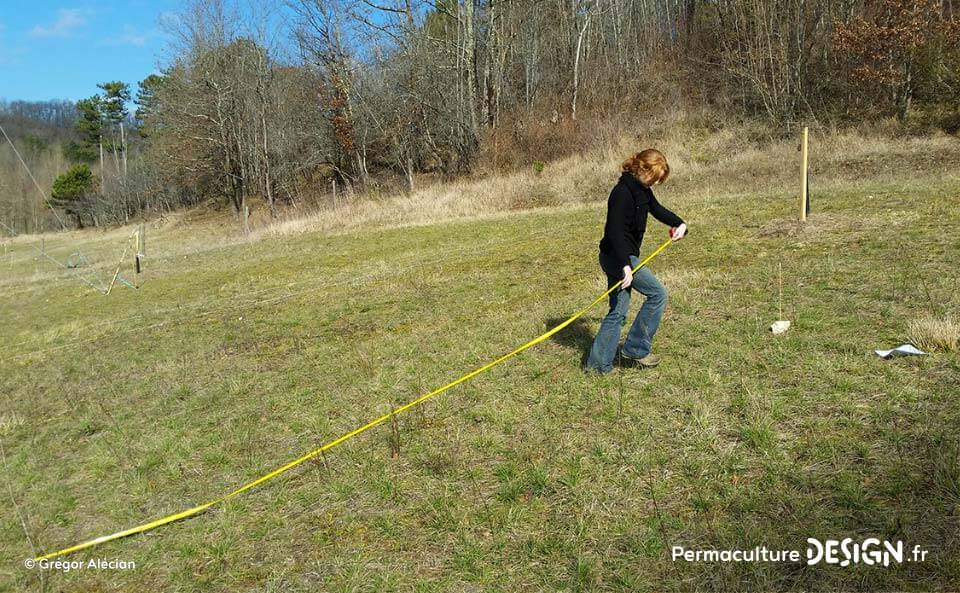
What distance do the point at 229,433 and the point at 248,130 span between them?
38.4m

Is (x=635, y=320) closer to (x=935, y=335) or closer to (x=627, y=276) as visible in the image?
(x=627, y=276)

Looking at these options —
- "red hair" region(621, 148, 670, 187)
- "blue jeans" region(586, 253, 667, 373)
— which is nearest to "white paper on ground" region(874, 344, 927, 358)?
"blue jeans" region(586, 253, 667, 373)

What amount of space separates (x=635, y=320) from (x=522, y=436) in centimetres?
154

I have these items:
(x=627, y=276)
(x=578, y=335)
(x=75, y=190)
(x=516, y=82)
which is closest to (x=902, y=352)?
(x=627, y=276)

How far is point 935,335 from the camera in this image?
471 centimetres

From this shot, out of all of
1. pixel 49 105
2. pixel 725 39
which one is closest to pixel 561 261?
pixel 725 39

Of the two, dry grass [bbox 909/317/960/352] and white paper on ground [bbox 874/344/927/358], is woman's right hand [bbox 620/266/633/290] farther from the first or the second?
dry grass [bbox 909/317/960/352]

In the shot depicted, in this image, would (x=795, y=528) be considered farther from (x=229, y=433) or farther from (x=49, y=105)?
(x=49, y=105)

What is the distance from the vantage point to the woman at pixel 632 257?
5.02m

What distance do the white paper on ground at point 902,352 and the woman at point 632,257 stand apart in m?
1.71

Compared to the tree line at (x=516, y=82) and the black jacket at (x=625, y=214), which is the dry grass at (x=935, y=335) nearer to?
the black jacket at (x=625, y=214)

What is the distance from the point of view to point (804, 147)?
33.7ft

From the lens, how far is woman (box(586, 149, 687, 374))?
502 cm

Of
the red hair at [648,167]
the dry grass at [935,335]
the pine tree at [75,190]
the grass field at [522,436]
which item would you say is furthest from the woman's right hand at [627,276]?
the pine tree at [75,190]
